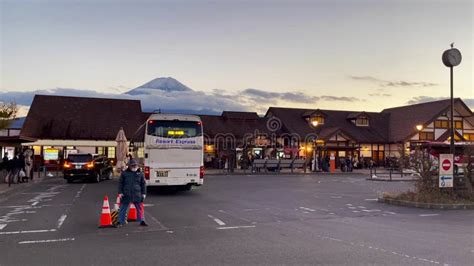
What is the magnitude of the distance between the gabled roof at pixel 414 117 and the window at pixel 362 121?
317 centimetres

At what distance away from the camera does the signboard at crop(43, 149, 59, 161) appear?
133ft

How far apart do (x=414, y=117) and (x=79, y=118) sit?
128ft

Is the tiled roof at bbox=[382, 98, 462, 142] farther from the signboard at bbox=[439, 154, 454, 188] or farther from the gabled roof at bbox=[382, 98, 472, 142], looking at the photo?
the signboard at bbox=[439, 154, 454, 188]

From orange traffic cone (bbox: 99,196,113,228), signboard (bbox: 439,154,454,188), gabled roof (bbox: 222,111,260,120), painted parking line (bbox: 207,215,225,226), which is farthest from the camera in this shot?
gabled roof (bbox: 222,111,260,120)

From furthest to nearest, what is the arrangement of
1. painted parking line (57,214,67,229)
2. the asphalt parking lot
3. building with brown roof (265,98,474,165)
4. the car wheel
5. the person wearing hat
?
1. building with brown roof (265,98,474,165)
2. the car wheel
3. painted parking line (57,214,67,229)
4. the person wearing hat
5. the asphalt parking lot

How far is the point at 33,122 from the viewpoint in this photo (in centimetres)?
4375

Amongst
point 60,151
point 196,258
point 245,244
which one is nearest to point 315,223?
point 245,244

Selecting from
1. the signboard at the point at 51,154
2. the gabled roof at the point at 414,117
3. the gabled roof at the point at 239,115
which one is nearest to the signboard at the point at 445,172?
the signboard at the point at 51,154

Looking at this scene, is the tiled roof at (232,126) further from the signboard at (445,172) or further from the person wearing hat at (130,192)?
the person wearing hat at (130,192)

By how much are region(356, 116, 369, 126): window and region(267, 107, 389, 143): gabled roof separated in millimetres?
555

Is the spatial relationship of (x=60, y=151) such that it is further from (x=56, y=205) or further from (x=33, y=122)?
(x=56, y=205)

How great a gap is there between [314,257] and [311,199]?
9829 millimetres

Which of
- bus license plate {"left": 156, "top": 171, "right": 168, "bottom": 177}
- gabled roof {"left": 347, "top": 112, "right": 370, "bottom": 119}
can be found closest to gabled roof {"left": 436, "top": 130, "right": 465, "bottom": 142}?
gabled roof {"left": 347, "top": 112, "right": 370, "bottom": 119}

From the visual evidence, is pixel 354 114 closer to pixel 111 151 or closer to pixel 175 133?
pixel 111 151
